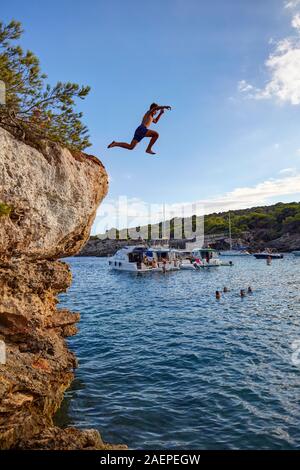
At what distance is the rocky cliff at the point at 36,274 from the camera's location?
7.49 metres

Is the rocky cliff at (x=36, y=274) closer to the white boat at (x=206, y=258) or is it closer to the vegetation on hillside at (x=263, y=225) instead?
the white boat at (x=206, y=258)

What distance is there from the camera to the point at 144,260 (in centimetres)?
6088

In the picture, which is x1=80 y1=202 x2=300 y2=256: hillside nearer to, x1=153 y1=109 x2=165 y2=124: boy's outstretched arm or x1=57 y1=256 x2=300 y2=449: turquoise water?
x1=57 y1=256 x2=300 y2=449: turquoise water

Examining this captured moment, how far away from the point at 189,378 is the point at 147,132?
29.2ft

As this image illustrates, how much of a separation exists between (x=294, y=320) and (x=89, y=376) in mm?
Answer: 13687

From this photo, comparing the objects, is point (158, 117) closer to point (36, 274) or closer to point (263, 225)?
point (36, 274)

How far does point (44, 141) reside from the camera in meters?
9.88

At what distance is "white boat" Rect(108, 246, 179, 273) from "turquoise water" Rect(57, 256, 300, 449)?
32.7 m

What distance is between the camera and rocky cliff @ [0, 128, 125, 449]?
7.49 metres

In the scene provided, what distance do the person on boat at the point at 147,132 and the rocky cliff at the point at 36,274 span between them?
2302 millimetres

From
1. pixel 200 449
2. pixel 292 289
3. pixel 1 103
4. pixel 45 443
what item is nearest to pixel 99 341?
pixel 200 449

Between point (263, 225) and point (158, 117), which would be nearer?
point (158, 117)

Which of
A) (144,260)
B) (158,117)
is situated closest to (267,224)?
(144,260)

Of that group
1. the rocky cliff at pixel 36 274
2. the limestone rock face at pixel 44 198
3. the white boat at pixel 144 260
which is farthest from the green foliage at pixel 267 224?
the rocky cliff at pixel 36 274
